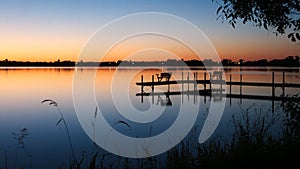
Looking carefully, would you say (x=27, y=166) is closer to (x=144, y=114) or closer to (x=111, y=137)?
(x=111, y=137)

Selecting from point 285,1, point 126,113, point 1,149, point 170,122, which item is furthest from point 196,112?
point 285,1

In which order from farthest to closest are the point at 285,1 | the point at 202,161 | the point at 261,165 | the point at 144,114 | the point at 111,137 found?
the point at 144,114, the point at 111,137, the point at 285,1, the point at 202,161, the point at 261,165

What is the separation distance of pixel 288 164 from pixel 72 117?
16.2 metres

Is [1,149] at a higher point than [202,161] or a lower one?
lower

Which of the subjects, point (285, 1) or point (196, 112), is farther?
point (196, 112)

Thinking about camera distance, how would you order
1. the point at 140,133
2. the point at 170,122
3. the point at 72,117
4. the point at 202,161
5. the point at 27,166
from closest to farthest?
the point at 202,161, the point at 27,166, the point at 140,133, the point at 170,122, the point at 72,117

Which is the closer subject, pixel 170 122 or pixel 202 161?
pixel 202 161

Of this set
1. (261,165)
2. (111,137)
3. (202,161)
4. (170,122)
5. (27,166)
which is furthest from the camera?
(170,122)

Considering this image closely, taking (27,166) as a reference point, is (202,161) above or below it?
above

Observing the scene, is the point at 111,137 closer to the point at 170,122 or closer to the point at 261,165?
the point at 170,122

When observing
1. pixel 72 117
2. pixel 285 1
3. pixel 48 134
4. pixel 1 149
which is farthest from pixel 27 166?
pixel 72 117

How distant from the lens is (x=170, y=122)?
1747cm

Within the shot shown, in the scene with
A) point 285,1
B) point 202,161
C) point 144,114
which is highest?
point 285,1

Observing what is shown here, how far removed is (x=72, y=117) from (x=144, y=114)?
4.35 metres
